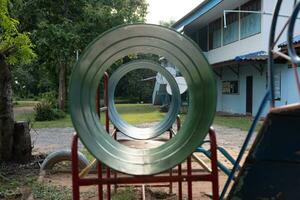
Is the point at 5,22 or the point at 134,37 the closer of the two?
the point at 134,37

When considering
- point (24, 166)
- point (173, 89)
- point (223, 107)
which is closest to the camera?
point (173, 89)

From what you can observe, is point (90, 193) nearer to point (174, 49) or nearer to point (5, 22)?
point (5, 22)

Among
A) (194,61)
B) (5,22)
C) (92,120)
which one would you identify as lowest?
(92,120)

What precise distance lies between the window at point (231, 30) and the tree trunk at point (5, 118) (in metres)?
15.5

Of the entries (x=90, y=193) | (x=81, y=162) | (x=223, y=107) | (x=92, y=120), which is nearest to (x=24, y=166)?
(x=81, y=162)

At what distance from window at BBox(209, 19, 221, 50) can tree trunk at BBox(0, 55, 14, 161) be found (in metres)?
18.1

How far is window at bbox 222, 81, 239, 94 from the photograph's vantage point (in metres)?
23.7

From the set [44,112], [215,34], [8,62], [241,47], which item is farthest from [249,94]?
[8,62]

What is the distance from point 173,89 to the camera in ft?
24.2

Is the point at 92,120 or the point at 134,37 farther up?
the point at 134,37

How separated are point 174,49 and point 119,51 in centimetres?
51

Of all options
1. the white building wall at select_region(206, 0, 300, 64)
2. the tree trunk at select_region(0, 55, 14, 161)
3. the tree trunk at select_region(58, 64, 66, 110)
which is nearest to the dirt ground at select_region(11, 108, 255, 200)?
the tree trunk at select_region(0, 55, 14, 161)

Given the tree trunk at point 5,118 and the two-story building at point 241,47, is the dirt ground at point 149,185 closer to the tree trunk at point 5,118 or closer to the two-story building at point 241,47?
the tree trunk at point 5,118

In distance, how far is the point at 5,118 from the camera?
28.7 ft
